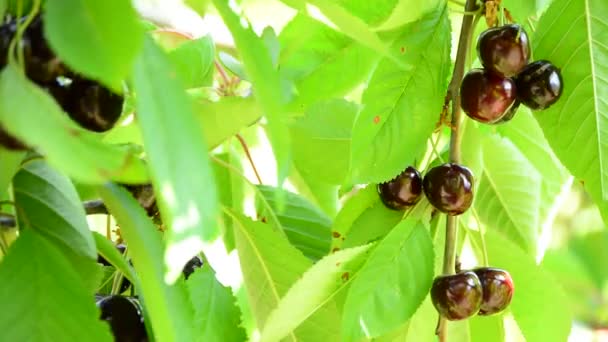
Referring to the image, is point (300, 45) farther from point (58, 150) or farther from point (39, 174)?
Result: point (58, 150)

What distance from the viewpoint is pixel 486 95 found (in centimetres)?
75

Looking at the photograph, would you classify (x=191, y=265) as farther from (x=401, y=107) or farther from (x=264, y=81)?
(x=264, y=81)

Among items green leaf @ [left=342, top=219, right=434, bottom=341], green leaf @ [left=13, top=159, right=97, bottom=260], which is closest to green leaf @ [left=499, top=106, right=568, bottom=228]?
green leaf @ [left=342, top=219, right=434, bottom=341]

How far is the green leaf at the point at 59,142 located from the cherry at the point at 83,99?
0.11m

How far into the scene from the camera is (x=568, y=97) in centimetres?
79

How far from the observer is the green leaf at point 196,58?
32.5 inches

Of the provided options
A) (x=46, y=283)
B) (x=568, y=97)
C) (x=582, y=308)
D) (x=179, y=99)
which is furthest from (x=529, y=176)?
(x=582, y=308)

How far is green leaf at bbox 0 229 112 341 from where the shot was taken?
1.72ft

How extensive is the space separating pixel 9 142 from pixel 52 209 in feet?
0.71

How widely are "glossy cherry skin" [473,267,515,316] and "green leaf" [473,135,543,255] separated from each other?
198mm

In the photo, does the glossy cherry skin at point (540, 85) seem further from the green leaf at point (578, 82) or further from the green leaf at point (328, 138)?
the green leaf at point (328, 138)

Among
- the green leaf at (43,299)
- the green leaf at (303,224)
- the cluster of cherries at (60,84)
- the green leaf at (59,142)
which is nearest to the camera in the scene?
the green leaf at (59,142)

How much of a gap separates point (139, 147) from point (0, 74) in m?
0.30

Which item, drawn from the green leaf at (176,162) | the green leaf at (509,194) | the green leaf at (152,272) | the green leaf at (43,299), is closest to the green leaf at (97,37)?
Result: the green leaf at (176,162)
